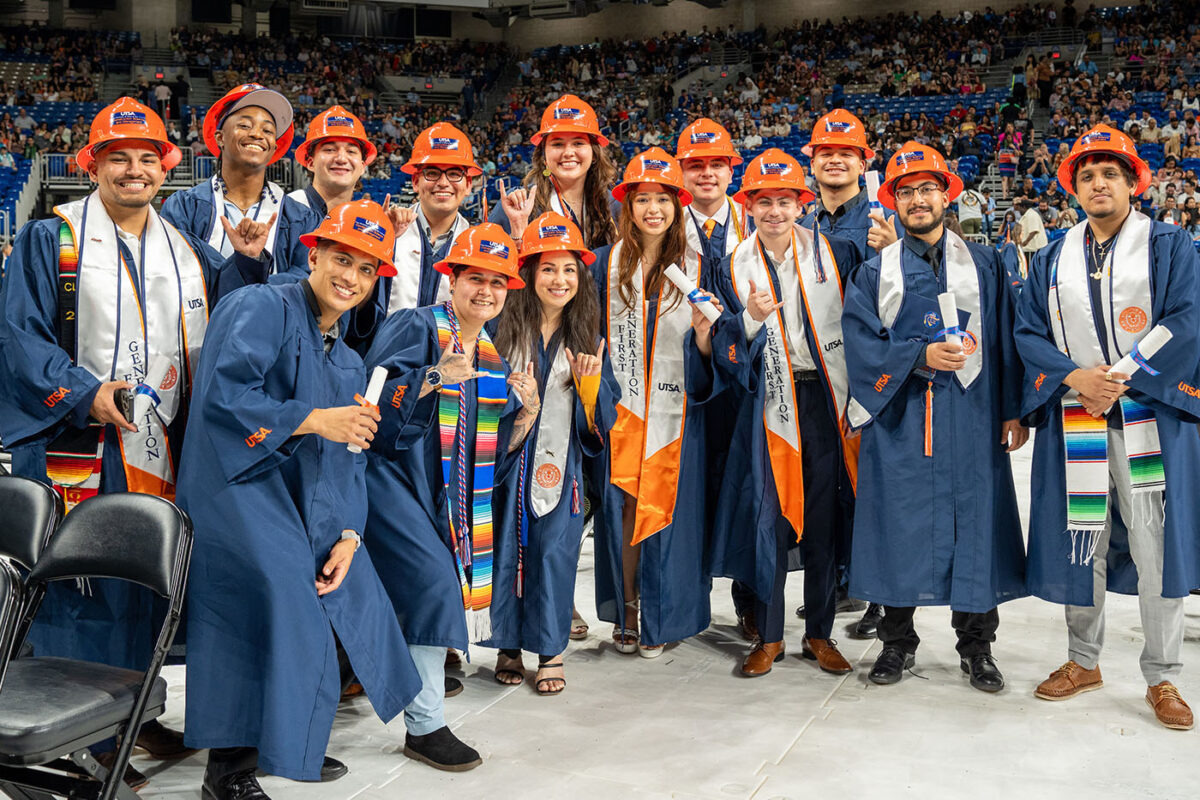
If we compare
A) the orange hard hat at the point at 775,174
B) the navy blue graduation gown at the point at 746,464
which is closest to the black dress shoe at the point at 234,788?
the navy blue graduation gown at the point at 746,464

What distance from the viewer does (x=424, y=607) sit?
3777 millimetres

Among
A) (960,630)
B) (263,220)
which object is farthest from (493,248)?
(960,630)

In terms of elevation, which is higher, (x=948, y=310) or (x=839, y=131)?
(x=839, y=131)

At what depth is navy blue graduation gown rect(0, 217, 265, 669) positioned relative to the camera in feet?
11.3

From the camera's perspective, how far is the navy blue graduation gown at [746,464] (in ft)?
15.3

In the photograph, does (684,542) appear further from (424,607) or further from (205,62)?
(205,62)

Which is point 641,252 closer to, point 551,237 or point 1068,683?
point 551,237

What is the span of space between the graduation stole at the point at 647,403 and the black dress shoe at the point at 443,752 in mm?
1350

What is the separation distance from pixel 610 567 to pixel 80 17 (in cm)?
3031

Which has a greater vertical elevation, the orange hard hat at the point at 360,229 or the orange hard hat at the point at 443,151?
the orange hard hat at the point at 443,151

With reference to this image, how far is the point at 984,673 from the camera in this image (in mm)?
4504

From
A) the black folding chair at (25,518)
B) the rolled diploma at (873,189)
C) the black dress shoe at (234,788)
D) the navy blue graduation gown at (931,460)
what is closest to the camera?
the black folding chair at (25,518)

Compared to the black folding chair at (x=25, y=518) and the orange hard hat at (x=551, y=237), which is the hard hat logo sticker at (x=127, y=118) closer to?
the black folding chair at (x=25, y=518)

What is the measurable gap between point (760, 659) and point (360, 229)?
2492 millimetres
